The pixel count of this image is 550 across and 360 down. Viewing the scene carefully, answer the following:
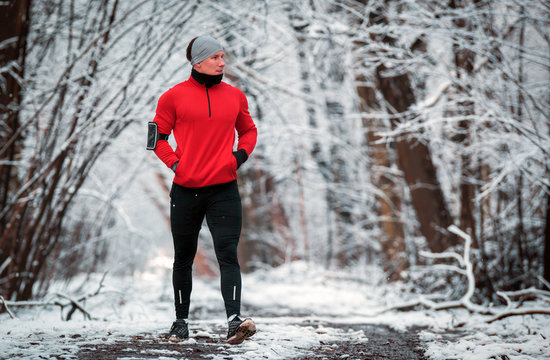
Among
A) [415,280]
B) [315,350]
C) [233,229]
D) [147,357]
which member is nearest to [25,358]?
[147,357]

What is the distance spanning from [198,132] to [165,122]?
0.78 feet

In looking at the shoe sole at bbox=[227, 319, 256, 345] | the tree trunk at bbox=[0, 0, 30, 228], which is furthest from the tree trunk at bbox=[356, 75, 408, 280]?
the shoe sole at bbox=[227, 319, 256, 345]

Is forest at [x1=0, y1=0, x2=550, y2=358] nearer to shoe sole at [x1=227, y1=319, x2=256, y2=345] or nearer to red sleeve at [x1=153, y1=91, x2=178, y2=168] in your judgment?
red sleeve at [x1=153, y1=91, x2=178, y2=168]

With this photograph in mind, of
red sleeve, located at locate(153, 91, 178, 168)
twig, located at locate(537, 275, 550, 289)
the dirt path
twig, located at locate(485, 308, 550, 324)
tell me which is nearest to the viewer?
the dirt path

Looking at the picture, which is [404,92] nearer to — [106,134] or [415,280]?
[415,280]

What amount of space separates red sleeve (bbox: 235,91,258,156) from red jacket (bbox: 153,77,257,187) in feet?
0.50

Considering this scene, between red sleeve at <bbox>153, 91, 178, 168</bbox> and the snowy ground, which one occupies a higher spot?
red sleeve at <bbox>153, 91, 178, 168</bbox>

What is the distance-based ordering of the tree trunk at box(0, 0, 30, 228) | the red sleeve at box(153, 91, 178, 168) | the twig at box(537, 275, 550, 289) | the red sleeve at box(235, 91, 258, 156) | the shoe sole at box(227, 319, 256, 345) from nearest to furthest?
1. the shoe sole at box(227, 319, 256, 345)
2. the red sleeve at box(153, 91, 178, 168)
3. the red sleeve at box(235, 91, 258, 156)
4. the twig at box(537, 275, 550, 289)
5. the tree trunk at box(0, 0, 30, 228)

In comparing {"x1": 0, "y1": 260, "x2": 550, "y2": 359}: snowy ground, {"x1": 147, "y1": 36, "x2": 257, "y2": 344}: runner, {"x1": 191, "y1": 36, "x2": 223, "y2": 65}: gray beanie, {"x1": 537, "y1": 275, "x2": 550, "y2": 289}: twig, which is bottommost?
{"x1": 0, "y1": 260, "x2": 550, "y2": 359}: snowy ground

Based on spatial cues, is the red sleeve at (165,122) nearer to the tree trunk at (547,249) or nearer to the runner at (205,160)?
the runner at (205,160)

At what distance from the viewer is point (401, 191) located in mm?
10336

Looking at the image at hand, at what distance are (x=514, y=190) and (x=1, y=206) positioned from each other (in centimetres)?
540

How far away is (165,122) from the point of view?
329cm

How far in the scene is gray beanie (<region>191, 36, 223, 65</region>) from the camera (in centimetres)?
330
